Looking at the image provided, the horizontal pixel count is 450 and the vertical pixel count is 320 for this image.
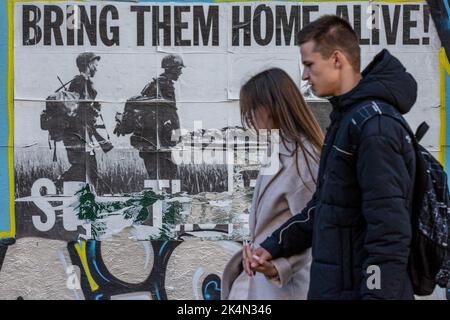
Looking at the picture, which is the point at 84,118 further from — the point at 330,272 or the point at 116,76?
the point at 330,272

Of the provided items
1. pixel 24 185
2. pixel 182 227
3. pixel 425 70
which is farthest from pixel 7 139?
pixel 425 70

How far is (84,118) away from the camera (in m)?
5.07

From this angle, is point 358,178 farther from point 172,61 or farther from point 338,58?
point 172,61

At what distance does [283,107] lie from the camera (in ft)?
10.7

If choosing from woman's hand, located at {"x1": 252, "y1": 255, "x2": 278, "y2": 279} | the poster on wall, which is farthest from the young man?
the poster on wall

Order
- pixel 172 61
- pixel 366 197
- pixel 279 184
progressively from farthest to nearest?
pixel 172 61 < pixel 279 184 < pixel 366 197

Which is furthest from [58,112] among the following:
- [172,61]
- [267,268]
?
[267,268]

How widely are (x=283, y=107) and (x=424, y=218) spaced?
3.37ft

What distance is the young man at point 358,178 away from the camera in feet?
7.59

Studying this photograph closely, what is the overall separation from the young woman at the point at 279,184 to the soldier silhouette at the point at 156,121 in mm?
1778

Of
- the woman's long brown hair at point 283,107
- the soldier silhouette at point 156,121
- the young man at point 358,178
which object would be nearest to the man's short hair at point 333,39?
the young man at point 358,178

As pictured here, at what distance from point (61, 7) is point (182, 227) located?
1704 mm

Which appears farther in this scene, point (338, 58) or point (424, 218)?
point (338, 58)

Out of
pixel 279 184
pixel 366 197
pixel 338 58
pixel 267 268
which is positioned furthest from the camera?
pixel 279 184
